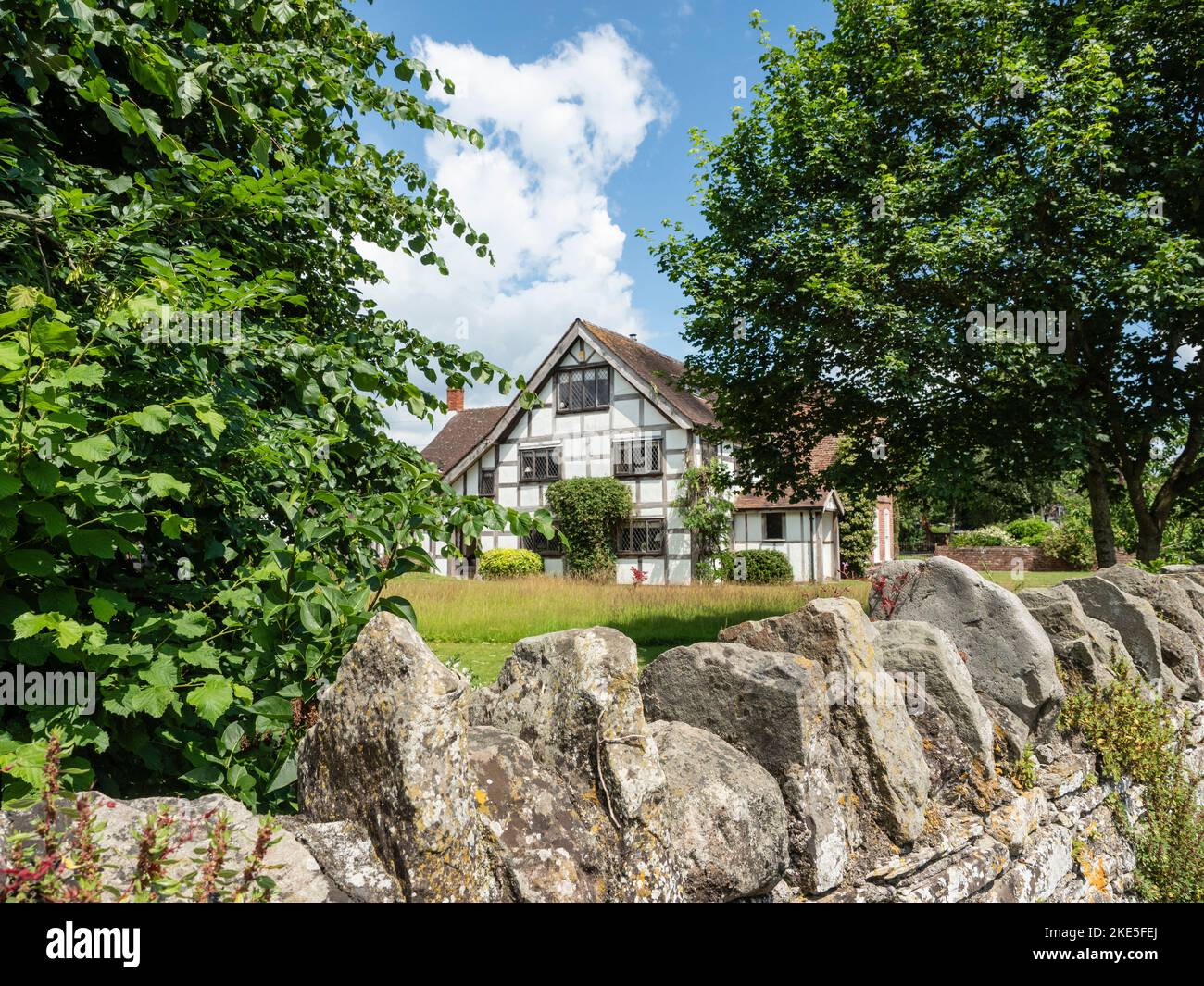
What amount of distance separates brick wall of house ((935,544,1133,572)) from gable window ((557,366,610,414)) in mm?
20933

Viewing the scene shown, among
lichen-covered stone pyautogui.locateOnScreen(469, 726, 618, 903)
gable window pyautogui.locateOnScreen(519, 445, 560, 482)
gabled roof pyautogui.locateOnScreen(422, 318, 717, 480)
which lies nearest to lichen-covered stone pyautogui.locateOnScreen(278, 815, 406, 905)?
lichen-covered stone pyautogui.locateOnScreen(469, 726, 618, 903)

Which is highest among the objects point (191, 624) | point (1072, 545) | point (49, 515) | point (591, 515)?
point (49, 515)

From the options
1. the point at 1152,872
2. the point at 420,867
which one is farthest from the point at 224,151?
the point at 1152,872

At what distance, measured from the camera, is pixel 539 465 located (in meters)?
27.6

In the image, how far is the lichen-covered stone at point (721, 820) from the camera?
1.93 m

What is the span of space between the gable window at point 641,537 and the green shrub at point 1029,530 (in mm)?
24341

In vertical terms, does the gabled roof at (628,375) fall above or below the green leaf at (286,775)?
above

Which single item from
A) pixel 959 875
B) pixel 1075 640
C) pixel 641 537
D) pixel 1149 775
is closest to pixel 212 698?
pixel 959 875

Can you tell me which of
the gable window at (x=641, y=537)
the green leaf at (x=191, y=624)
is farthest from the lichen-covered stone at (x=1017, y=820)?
the gable window at (x=641, y=537)

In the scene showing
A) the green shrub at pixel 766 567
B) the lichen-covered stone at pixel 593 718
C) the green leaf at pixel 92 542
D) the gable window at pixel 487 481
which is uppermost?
the gable window at pixel 487 481

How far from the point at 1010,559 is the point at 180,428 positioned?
136 ft

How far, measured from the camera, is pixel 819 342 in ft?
37.9

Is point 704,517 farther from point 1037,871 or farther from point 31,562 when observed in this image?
point 31,562

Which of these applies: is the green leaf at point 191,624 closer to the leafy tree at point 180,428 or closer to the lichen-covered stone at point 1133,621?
the leafy tree at point 180,428
